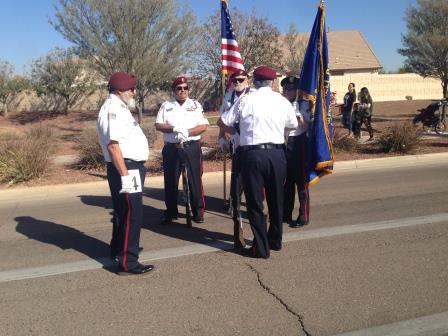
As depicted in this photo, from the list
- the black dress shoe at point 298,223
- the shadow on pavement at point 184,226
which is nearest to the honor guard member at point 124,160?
the shadow on pavement at point 184,226

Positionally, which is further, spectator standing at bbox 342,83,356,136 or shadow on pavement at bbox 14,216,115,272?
spectator standing at bbox 342,83,356,136

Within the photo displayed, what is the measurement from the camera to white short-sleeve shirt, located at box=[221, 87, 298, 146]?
201 inches

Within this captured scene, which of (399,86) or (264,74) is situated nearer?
(264,74)

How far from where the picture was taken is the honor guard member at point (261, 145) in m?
5.14

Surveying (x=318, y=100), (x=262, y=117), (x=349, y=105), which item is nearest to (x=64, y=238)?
(x=262, y=117)

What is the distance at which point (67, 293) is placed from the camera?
459cm

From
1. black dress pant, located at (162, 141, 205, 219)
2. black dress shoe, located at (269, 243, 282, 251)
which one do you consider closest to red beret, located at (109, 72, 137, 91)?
black dress pant, located at (162, 141, 205, 219)

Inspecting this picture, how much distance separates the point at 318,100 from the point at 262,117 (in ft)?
5.85

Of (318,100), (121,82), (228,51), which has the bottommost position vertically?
(318,100)

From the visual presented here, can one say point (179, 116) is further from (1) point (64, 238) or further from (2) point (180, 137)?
(1) point (64, 238)

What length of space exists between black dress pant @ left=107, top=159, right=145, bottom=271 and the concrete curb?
4.96 metres

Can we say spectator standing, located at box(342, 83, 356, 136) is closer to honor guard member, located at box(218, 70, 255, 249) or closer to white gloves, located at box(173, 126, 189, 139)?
honor guard member, located at box(218, 70, 255, 249)

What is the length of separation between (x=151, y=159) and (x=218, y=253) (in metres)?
7.84

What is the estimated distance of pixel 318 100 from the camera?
662 cm
